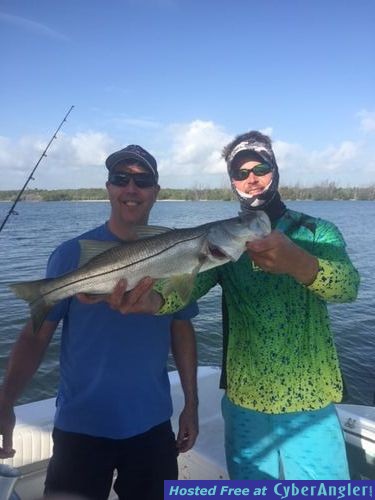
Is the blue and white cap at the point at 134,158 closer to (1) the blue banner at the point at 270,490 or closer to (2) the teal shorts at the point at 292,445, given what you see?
(2) the teal shorts at the point at 292,445

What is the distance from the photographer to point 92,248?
10.5 feet

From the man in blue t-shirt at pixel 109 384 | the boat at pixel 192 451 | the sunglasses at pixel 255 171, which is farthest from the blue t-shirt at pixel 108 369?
the boat at pixel 192 451

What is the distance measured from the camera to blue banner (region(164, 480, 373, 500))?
2.64 meters

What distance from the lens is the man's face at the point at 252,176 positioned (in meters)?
3.11

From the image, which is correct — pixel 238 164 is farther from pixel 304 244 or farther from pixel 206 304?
pixel 206 304

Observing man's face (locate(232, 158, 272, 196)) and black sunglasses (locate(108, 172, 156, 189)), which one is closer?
man's face (locate(232, 158, 272, 196))

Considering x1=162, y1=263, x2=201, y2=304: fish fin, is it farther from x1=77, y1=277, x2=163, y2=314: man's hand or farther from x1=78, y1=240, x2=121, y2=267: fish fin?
x1=78, y1=240, x2=121, y2=267: fish fin

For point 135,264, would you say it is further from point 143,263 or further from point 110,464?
point 110,464

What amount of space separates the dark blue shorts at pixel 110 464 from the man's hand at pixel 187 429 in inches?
12.6

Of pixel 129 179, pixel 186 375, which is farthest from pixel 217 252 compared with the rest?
pixel 186 375

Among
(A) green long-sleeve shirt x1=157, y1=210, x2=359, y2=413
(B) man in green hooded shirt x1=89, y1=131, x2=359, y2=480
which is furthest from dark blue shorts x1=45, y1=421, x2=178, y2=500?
(A) green long-sleeve shirt x1=157, y1=210, x2=359, y2=413

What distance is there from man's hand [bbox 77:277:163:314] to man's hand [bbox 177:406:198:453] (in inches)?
43.4

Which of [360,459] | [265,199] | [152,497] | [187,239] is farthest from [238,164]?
[360,459]

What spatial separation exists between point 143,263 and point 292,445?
1558 millimetres
